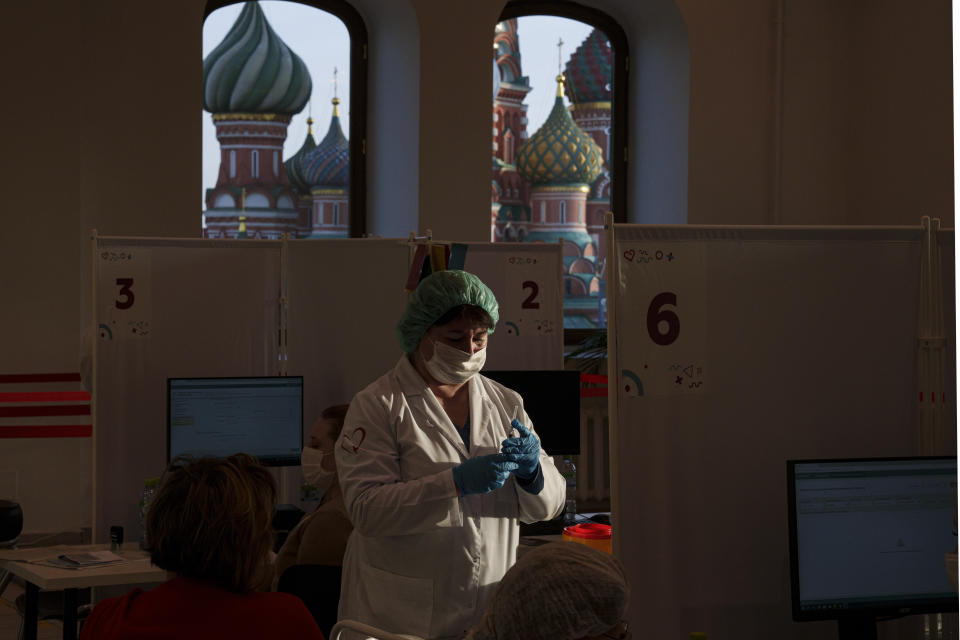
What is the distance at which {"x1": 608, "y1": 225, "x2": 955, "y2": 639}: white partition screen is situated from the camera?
2.68 meters

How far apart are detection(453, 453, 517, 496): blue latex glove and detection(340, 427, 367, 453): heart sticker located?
0.24 m

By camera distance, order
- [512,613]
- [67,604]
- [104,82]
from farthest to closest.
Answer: [104,82], [67,604], [512,613]

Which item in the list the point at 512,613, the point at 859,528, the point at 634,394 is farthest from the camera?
the point at 634,394

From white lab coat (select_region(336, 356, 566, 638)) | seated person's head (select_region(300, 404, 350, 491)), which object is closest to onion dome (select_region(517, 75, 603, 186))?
seated person's head (select_region(300, 404, 350, 491))

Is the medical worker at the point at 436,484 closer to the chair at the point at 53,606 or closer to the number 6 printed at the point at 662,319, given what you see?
the number 6 printed at the point at 662,319

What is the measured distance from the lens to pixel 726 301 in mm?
2729

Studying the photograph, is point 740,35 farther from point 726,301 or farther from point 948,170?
point 726,301

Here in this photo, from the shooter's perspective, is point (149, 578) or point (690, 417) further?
point (149, 578)

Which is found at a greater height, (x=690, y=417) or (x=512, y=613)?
(x=690, y=417)

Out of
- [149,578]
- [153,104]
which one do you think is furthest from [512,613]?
[153,104]

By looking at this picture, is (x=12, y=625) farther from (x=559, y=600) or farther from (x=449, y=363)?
(x=559, y=600)

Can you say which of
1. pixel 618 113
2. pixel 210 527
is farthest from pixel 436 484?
pixel 618 113

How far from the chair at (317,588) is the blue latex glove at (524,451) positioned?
572mm

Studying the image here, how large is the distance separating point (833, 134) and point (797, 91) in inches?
14.1
